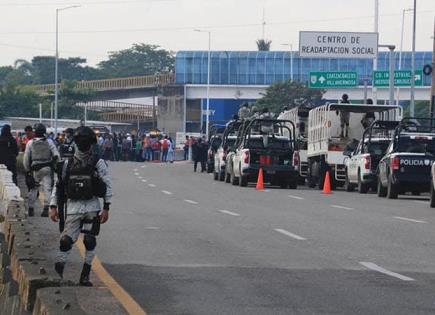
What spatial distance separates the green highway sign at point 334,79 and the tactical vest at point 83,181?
166ft

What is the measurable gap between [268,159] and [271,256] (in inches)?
962

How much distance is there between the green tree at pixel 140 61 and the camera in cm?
16375

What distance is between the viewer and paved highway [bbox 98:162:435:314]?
40.6ft

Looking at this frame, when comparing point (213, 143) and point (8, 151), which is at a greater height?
point (8, 151)

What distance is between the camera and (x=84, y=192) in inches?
505

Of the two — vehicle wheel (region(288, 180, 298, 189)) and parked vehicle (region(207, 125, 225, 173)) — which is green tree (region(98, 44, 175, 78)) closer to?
parked vehicle (region(207, 125, 225, 173))

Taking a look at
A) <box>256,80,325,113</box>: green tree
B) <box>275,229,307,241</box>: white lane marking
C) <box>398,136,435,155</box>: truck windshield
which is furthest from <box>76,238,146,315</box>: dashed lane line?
<box>256,80,325,113</box>: green tree

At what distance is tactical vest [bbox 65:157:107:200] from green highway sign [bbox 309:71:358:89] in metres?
50.7

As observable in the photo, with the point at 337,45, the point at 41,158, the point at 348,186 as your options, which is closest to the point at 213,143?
the point at 337,45

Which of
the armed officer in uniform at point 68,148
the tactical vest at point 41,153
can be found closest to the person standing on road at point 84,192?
the armed officer in uniform at point 68,148

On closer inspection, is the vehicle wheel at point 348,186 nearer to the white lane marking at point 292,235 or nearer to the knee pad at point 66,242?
the white lane marking at point 292,235

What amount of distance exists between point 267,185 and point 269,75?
66.2 meters

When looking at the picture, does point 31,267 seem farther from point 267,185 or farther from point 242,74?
point 242,74

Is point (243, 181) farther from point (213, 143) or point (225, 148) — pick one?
point (213, 143)
